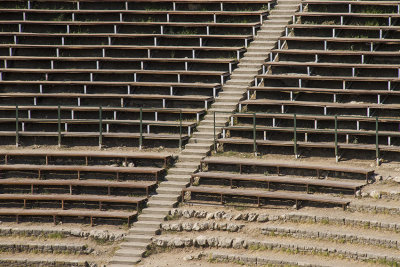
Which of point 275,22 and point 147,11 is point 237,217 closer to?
point 275,22

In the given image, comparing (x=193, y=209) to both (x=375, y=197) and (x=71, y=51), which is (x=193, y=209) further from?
(x=71, y=51)

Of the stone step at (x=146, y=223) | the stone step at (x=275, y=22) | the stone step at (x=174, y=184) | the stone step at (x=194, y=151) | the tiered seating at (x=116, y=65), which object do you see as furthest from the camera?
the stone step at (x=275, y=22)

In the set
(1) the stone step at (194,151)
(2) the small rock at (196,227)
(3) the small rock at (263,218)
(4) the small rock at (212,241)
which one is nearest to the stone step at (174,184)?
(1) the stone step at (194,151)

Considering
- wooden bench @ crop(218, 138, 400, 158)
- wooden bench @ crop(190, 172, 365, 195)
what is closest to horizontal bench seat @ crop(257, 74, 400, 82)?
wooden bench @ crop(218, 138, 400, 158)

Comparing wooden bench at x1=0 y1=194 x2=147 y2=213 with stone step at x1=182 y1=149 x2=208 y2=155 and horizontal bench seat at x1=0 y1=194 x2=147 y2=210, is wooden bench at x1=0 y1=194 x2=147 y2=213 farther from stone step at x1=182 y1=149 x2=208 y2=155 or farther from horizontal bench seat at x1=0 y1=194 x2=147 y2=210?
stone step at x1=182 y1=149 x2=208 y2=155

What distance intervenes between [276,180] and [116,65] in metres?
7.93

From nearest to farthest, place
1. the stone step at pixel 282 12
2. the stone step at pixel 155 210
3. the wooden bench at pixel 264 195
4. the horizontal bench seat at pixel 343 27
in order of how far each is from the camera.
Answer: the wooden bench at pixel 264 195 < the stone step at pixel 155 210 < the horizontal bench seat at pixel 343 27 < the stone step at pixel 282 12

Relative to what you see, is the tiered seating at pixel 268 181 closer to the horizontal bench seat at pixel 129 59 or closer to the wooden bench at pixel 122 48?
the horizontal bench seat at pixel 129 59

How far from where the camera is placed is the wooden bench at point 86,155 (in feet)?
77.2

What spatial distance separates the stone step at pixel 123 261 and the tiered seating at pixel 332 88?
4970 millimetres

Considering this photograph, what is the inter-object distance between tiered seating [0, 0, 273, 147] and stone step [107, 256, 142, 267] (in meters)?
4.88

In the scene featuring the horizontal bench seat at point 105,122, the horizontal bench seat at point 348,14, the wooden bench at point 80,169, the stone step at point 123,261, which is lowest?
the stone step at point 123,261

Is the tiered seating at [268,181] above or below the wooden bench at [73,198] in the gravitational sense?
above

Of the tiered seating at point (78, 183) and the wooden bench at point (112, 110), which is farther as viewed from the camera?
the wooden bench at point (112, 110)
